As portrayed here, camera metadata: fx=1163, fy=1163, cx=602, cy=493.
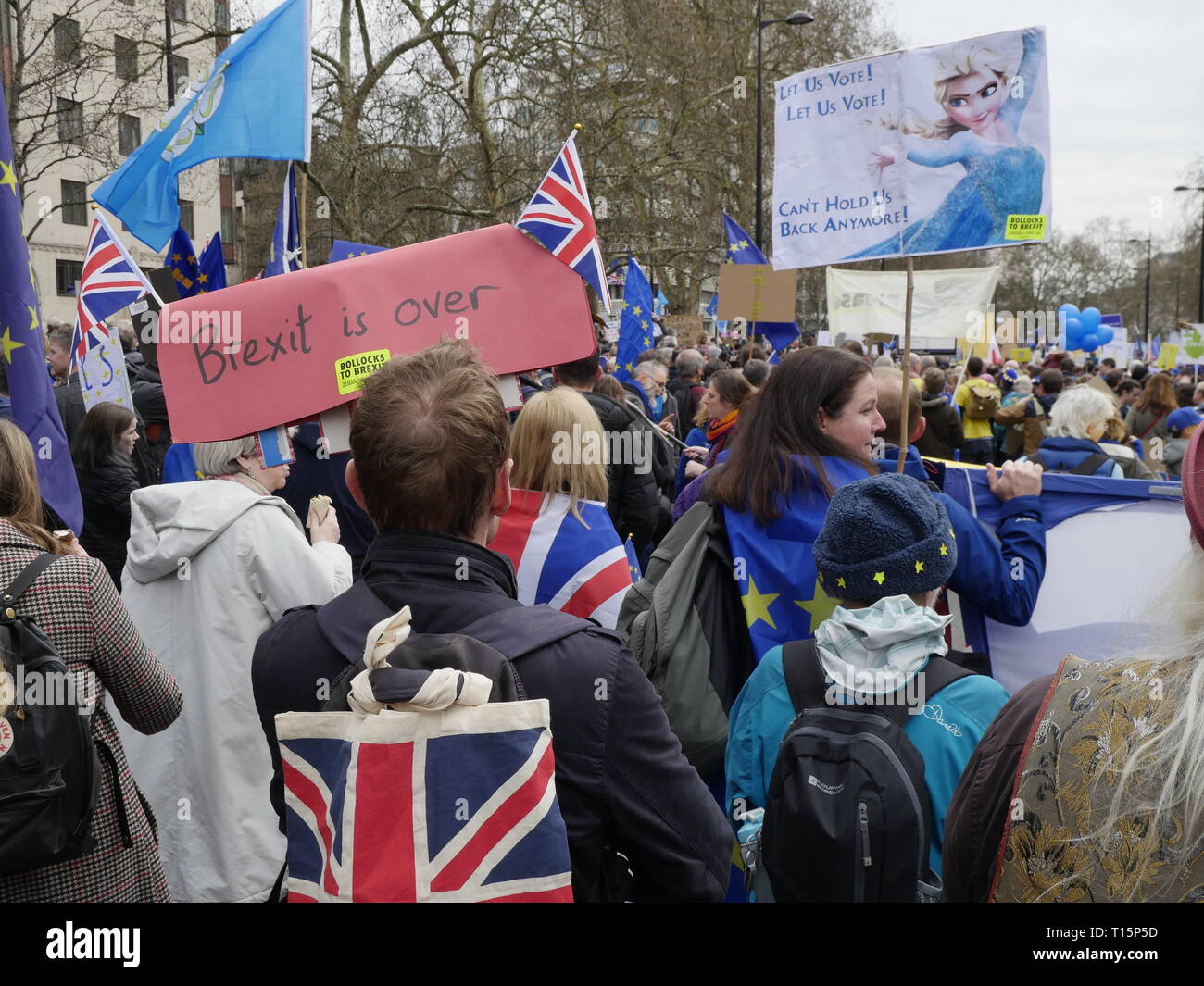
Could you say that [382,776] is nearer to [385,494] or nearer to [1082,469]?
[385,494]

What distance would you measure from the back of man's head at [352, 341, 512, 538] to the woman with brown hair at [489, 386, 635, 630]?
5.56ft

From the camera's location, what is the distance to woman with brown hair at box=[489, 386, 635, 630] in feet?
12.1

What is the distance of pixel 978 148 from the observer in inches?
168

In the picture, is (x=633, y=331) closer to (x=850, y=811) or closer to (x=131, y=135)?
(x=850, y=811)

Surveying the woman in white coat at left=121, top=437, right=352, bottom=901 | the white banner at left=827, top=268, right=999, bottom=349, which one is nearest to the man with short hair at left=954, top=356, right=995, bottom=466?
the white banner at left=827, top=268, right=999, bottom=349

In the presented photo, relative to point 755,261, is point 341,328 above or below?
below

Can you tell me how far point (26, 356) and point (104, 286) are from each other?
2.31 m

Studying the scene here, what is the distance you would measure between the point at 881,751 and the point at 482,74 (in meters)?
22.3

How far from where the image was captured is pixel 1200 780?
4.06 feet

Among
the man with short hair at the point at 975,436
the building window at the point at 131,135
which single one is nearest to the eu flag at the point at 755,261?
the man with short hair at the point at 975,436

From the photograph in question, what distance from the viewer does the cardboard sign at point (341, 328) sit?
3258mm

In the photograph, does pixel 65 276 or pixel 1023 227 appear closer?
pixel 1023 227

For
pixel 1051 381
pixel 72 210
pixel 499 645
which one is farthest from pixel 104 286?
pixel 72 210

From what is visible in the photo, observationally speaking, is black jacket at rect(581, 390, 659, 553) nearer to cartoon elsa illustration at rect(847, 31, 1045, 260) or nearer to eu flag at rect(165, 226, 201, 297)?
cartoon elsa illustration at rect(847, 31, 1045, 260)
